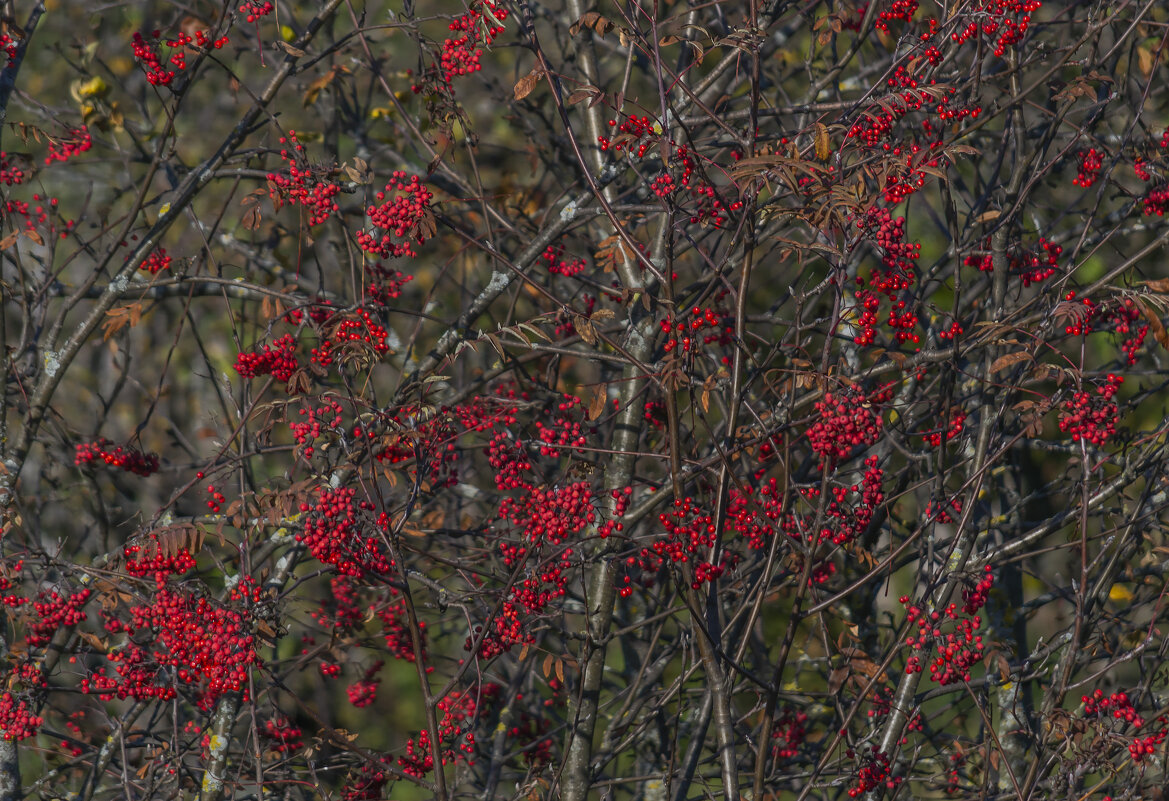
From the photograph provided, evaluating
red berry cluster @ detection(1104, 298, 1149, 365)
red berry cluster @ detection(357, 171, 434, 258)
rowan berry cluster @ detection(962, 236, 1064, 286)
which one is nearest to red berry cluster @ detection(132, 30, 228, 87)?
red berry cluster @ detection(357, 171, 434, 258)

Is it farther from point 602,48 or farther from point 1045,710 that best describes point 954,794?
point 602,48

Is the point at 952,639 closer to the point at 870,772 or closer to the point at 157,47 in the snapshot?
the point at 870,772

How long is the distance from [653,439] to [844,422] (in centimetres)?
232

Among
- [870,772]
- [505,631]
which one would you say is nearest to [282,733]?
[505,631]

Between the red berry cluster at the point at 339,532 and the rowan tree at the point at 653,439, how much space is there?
0.5 inches

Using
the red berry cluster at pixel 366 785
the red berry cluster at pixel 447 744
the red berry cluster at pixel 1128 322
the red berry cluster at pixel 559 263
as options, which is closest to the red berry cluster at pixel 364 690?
the red berry cluster at pixel 447 744

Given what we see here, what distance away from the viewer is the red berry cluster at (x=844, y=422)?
2924 mm

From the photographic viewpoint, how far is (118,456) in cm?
462

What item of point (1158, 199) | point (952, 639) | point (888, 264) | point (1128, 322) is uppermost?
point (888, 264)

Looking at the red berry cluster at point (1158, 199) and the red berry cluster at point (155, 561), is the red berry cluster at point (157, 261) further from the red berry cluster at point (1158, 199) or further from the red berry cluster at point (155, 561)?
the red berry cluster at point (1158, 199)

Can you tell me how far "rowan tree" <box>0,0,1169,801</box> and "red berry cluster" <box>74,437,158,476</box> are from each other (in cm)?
2

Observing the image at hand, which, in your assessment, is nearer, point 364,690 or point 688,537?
point 688,537

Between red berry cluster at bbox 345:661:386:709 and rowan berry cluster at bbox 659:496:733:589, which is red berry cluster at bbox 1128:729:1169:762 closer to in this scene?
rowan berry cluster at bbox 659:496:733:589

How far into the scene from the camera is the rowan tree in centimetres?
310
